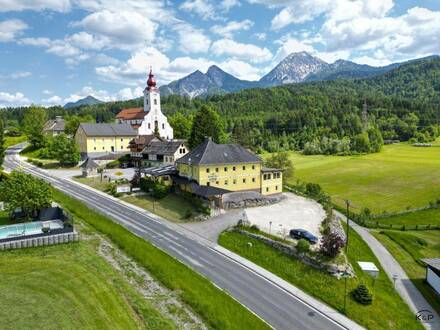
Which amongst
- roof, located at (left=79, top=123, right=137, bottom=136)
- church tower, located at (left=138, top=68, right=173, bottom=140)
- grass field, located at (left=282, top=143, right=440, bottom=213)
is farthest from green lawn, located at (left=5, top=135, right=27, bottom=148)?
grass field, located at (left=282, top=143, right=440, bottom=213)

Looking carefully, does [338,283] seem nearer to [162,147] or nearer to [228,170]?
[228,170]

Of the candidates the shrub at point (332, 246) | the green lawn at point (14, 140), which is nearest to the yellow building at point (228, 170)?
the shrub at point (332, 246)

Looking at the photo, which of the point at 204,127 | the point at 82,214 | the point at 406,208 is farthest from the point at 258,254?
the point at 204,127

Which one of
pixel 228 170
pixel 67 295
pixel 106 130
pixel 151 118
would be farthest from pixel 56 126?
pixel 67 295

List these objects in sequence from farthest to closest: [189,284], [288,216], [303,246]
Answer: [288,216] < [303,246] < [189,284]

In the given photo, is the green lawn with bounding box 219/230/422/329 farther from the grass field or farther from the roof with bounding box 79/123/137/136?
the roof with bounding box 79/123/137/136

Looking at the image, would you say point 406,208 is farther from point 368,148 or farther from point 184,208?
point 368,148
